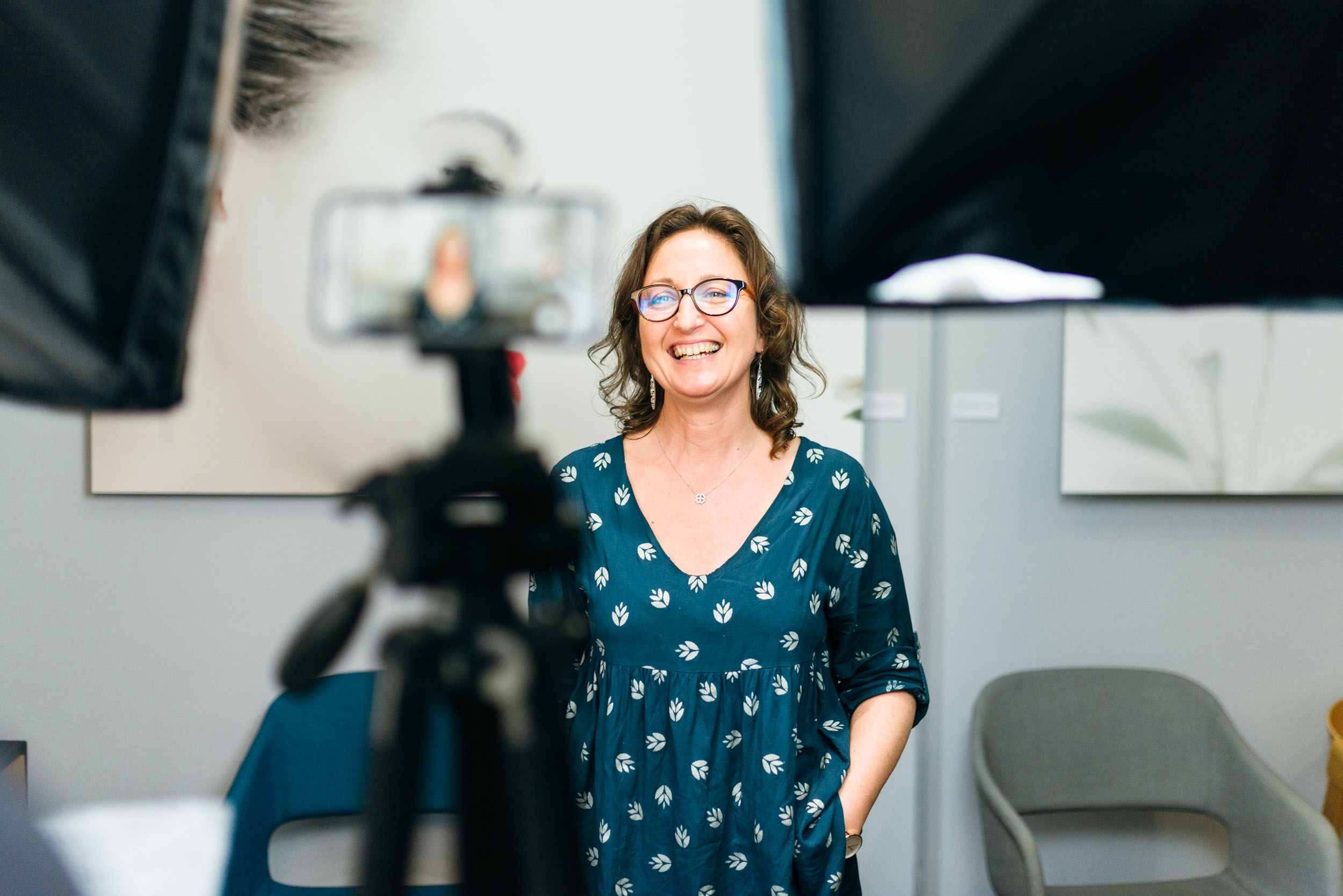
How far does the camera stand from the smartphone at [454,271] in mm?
275

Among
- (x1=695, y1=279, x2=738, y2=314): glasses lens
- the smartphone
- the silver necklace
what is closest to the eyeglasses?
(x1=695, y1=279, x2=738, y2=314): glasses lens

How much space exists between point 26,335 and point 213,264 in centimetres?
137

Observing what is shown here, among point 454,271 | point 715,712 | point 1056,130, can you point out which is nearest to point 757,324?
point 715,712

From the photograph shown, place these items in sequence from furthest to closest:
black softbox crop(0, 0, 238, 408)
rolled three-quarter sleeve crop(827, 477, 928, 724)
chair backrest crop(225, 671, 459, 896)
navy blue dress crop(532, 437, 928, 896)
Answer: chair backrest crop(225, 671, 459, 896)
rolled three-quarter sleeve crop(827, 477, 928, 724)
navy blue dress crop(532, 437, 928, 896)
black softbox crop(0, 0, 238, 408)

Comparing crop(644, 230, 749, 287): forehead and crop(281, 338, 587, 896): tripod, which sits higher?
crop(644, 230, 749, 287): forehead

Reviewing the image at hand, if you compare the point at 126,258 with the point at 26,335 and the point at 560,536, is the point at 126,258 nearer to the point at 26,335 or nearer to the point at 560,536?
the point at 26,335

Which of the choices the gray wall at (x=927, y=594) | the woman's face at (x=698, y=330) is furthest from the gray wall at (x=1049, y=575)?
the woman's face at (x=698, y=330)

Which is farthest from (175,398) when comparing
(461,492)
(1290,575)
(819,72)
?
(1290,575)

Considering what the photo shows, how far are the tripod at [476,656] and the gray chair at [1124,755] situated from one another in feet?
4.97

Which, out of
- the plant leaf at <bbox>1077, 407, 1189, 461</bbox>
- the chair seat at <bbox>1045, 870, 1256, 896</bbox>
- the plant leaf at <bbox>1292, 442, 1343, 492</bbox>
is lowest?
the chair seat at <bbox>1045, 870, 1256, 896</bbox>

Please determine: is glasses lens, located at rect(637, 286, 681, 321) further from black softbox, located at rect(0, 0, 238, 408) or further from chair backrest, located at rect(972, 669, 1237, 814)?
chair backrest, located at rect(972, 669, 1237, 814)

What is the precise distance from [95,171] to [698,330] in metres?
0.71

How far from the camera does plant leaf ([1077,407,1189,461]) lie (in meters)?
1.78

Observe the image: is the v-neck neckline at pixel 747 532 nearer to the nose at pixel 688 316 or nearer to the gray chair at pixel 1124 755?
the nose at pixel 688 316
